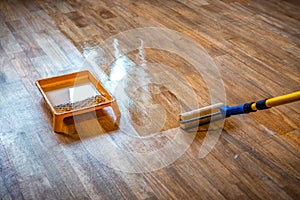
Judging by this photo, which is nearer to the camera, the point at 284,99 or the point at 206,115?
the point at 284,99

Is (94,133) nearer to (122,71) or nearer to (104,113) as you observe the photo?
(104,113)

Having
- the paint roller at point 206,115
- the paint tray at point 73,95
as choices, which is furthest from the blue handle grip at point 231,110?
the paint tray at point 73,95

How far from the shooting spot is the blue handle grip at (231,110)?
201 centimetres

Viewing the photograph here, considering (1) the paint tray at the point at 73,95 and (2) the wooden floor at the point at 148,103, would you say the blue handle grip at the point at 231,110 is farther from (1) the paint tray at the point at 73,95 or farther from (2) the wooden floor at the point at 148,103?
(1) the paint tray at the point at 73,95

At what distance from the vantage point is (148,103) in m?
2.30

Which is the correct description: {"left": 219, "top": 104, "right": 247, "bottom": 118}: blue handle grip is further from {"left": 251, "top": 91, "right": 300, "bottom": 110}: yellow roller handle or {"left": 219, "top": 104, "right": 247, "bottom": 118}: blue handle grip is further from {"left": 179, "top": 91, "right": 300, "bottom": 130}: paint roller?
{"left": 251, "top": 91, "right": 300, "bottom": 110}: yellow roller handle

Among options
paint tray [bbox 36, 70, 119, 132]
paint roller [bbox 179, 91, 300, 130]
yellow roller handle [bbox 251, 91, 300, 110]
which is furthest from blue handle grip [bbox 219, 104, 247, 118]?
paint tray [bbox 36, 70, 119, 132]

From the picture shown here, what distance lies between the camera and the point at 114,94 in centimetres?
237

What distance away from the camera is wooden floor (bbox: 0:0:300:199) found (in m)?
1.79

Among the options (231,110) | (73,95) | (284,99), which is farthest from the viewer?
(73,95)

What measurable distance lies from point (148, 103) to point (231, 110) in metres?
0.43

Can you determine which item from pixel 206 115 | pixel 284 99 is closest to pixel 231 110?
pixel 206 115

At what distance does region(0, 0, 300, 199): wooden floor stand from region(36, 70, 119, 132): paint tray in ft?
0.21

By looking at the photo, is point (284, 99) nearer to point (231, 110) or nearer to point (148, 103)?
point (231, 110)
